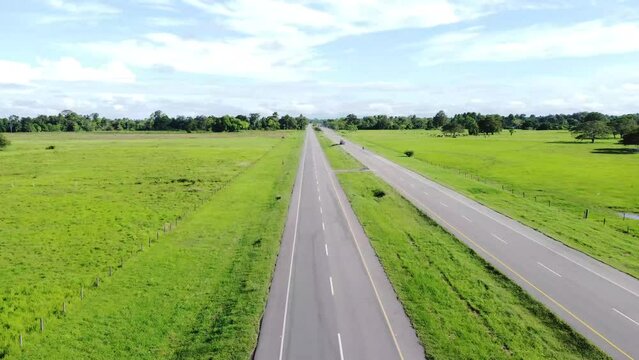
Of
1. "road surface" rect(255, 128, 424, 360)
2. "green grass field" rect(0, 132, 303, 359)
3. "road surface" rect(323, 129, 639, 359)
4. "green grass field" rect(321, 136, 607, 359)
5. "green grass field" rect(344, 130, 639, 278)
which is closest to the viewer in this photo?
"road surface" rect(255, 128, 424, 360)

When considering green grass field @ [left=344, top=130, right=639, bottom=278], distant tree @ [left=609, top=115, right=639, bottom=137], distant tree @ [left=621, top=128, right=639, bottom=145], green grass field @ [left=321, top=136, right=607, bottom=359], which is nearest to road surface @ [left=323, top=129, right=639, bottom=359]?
green grass field @ [left=321, top=136, right=607, bottom=359]

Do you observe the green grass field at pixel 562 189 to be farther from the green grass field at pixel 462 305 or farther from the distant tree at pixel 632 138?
the green grass field at pixel 462 305

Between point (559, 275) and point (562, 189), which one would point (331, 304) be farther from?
point (562, 189)

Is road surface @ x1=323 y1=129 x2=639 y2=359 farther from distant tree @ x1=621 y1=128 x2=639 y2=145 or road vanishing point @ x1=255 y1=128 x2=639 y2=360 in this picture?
distant tree @ x1=621 y1=128 x2=639 y2=145

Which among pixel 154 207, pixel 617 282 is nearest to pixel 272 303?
pixel 617 282

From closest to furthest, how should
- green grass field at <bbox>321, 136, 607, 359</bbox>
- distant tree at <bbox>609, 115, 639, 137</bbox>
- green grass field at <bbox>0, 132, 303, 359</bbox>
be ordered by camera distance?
green grass field at <bbox>321, 136, 607, 359</bbox>, green grass field at <bbox>0, 132, 303, 359</bbox>, distant tree at <bbox>609, 115, 639, 137</bbox>

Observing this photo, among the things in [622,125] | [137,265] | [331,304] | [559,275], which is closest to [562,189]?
[559,275]
